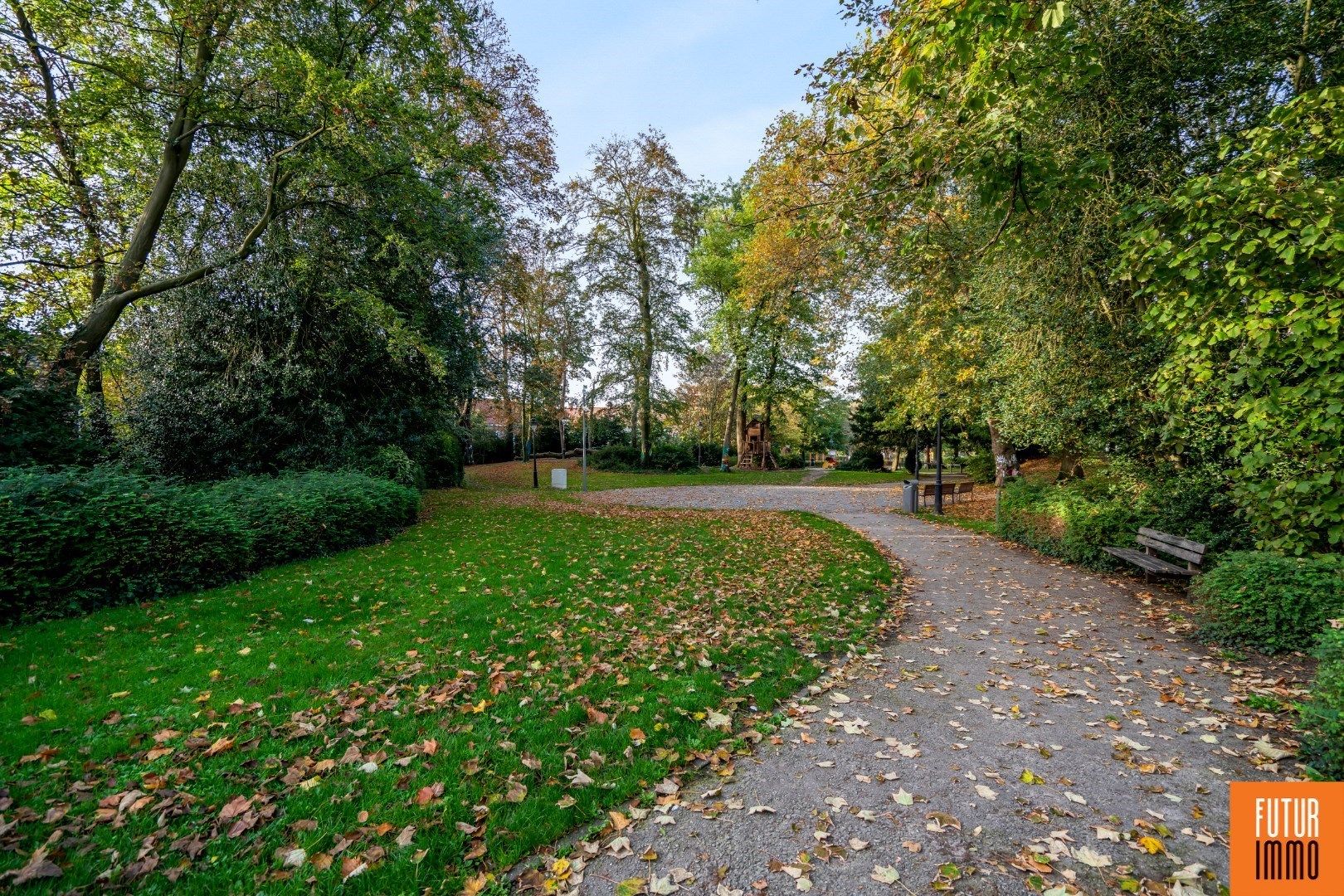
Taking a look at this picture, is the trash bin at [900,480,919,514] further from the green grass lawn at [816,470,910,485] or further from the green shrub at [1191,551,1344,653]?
the green grass lawn at [816,470,910,485]

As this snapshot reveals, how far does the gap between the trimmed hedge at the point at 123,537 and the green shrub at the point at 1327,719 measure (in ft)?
31.8

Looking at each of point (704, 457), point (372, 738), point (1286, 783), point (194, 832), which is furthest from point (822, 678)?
point (704, 457)

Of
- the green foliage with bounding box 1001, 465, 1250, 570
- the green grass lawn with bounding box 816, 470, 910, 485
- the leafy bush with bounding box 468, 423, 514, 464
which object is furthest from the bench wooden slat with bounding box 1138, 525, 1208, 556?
the leafy bush with bounding box 468, 423, 514, 464

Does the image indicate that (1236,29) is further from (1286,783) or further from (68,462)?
(68,462)

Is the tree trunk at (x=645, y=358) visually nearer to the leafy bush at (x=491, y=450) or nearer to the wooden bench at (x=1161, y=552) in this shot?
the leafy bush at (x=491, y=450)

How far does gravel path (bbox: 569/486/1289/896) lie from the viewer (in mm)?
2508

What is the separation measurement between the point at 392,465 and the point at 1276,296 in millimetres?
14712

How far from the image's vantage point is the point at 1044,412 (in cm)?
962

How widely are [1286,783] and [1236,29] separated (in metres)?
9.13

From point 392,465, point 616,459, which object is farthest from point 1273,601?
point 616,459

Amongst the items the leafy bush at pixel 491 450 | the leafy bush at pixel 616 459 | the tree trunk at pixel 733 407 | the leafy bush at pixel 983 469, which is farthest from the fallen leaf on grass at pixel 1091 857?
the leafy bush at pixel 491 450

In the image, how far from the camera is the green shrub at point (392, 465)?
1285cm

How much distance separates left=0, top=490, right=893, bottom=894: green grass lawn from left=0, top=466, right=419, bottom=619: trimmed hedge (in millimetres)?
375

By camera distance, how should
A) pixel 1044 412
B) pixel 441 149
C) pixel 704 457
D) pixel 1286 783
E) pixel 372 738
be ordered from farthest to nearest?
pixel 704 457
pixel 441 149
pixel 1044 412
pixel 372 738
pixel 1286 783
